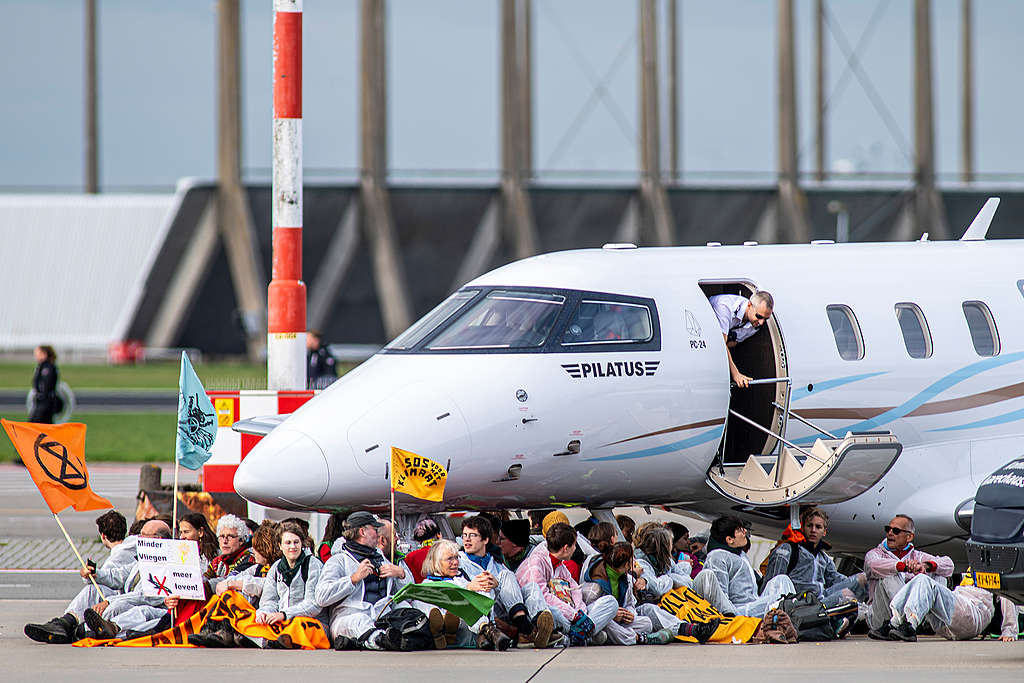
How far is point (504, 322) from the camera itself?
1229 centimetres

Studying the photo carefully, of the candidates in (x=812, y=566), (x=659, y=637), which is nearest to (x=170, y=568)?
(x=659, y=637)

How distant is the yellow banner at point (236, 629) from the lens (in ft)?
Answer: 37.1

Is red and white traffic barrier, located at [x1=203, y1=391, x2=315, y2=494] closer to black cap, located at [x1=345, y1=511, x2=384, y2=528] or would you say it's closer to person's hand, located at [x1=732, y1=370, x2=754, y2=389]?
black cap, located at [x1=345, y1=511, x2=384, y2=528]

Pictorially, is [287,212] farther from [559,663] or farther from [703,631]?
[559,663]

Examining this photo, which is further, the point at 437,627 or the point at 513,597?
the point at 513,597

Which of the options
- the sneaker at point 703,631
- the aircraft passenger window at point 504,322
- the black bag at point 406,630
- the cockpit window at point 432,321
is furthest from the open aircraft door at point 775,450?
the black bag at point 406,630

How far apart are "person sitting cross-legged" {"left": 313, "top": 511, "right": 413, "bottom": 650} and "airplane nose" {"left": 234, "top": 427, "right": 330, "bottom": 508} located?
1.24 ft

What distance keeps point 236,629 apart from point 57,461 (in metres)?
2.07

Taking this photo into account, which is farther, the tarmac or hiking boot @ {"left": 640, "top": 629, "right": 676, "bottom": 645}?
hiking boot @ {"left": 640, "top": 629, "right": 676, "bottom": 645}

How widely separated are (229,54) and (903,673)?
4319cm

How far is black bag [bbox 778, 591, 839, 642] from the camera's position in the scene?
11.7 metres

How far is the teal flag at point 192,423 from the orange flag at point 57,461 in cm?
78

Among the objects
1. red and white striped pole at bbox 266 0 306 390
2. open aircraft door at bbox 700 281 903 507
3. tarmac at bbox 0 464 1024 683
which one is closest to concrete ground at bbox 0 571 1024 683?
tarmac at bbox 0 464 1024 683

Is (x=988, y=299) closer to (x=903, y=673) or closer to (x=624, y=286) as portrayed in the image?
(x=624, y=286)
